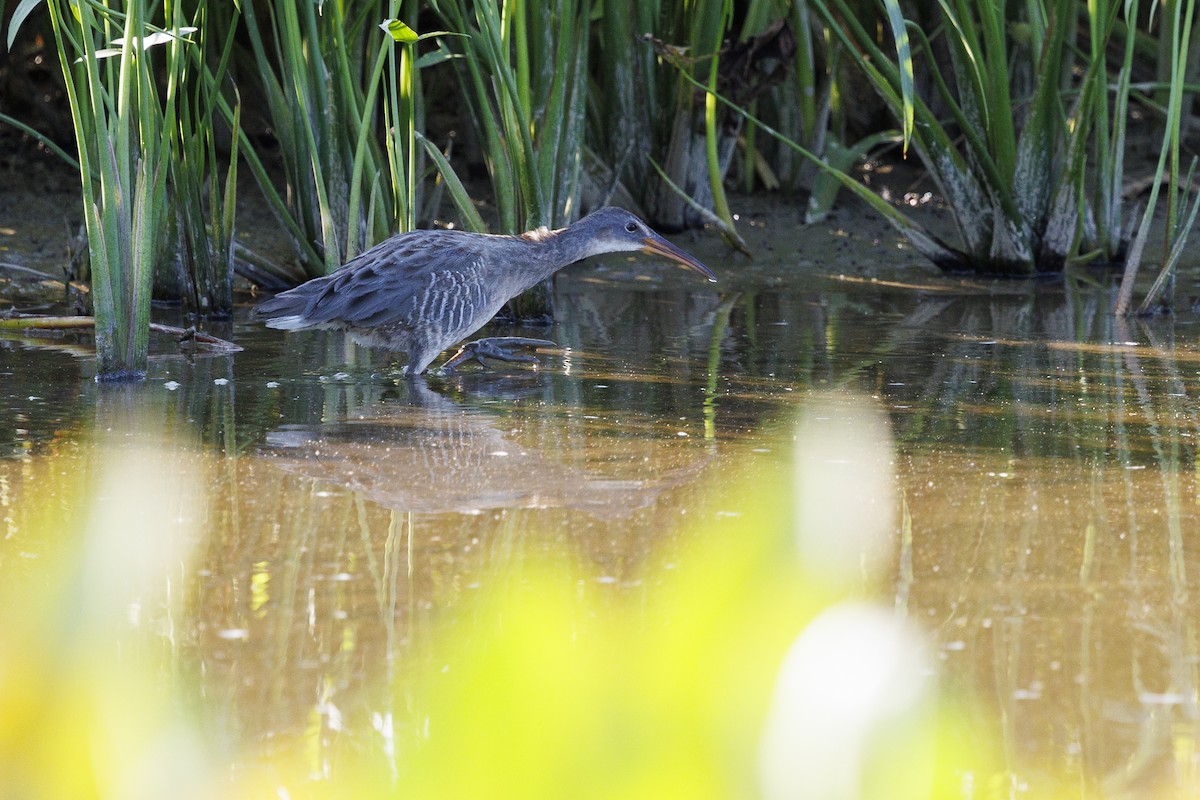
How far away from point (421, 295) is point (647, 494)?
5.79 ft

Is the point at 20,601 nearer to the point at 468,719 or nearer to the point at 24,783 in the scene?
the point at 24,783

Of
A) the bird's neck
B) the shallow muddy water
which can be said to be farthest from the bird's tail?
the bird's neck

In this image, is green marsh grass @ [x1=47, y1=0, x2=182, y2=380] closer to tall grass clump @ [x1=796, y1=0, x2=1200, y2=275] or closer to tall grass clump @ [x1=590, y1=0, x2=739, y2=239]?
tall grass clump @ [x1=590, y1=0, x2=739, y2=239]

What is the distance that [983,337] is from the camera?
520cm

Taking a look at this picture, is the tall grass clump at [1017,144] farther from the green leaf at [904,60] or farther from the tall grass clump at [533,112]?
the green leaf at [904,60]

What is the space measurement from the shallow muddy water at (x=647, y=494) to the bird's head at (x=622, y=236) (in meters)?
0.31

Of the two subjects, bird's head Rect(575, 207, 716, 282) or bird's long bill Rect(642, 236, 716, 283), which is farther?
bird's long bill Rect(642, 236, 716, 283)

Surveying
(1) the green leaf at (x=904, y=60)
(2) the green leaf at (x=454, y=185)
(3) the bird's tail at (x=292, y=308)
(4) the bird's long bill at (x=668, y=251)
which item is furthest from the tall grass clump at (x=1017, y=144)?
(3) the bird's tail at (x=292, y=308)

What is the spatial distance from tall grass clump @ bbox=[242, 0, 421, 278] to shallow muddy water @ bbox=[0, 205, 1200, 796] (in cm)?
47

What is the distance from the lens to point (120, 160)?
4.20 metres

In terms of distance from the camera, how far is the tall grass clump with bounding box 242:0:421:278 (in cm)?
495

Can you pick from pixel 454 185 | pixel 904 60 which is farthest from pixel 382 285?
pixel 904 60

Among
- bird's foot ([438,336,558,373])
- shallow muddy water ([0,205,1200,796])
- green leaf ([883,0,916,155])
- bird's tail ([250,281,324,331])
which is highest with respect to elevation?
green leaf ([883,0,916,155])

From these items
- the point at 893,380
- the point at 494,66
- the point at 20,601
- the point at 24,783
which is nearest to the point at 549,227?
the point at 494,66
